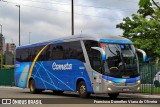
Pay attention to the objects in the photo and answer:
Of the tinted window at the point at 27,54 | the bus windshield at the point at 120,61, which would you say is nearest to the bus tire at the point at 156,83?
the bus windshield at the point at 120,61

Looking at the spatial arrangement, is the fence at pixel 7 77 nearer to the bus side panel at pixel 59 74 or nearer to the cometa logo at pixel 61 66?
the bus side panel at pixel 59 74

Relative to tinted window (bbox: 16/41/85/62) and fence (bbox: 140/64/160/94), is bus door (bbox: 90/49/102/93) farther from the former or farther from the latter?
fence (bbox: 140/64/160/94)

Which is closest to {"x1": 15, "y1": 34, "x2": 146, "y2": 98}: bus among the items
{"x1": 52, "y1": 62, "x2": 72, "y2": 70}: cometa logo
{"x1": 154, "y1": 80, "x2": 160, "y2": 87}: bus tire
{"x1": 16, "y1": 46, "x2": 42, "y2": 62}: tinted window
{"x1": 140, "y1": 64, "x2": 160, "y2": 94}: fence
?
{"x1": 52, "y1": 62, "x2": 72, "y2": 70}: cometa logo

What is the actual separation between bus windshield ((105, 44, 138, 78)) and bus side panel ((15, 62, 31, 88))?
9.69 meters

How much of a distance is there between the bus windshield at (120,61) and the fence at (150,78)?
387 cm

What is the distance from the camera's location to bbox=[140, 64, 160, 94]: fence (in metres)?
25.1

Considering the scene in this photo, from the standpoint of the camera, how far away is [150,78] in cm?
2559

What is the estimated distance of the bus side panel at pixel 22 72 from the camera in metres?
29.8

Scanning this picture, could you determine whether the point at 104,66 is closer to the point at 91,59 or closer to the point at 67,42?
the point at 91,59

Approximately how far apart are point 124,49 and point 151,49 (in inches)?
1280

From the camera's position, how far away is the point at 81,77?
22.6 m

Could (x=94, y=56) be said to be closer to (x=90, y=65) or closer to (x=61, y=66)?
(x=90, y=65)

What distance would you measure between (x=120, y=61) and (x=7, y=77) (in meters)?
27.9

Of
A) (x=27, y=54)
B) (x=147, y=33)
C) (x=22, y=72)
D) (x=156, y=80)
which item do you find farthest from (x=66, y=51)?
(x=147, y=33)
